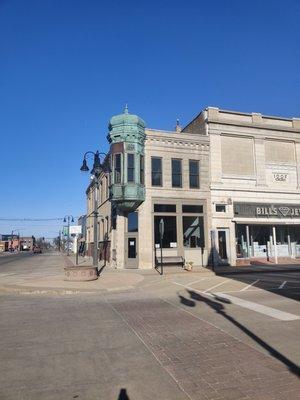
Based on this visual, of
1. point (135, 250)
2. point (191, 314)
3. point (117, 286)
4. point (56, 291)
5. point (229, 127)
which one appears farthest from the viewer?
point (229, 127)

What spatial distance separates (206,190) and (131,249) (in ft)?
22.7

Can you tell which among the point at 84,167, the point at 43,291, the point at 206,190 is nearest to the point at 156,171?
the point at 206,190

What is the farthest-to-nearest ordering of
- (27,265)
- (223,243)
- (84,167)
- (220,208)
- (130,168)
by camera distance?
(27,265) < (220,208) < (223,243) < (130,168) < (84,167)

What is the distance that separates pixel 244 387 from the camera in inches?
202

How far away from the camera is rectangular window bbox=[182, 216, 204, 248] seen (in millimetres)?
27938

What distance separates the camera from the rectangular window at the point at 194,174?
28469 mm

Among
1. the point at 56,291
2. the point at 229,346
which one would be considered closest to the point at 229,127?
the point at 56,291

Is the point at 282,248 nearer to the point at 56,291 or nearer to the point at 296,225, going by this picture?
the point at 296,225

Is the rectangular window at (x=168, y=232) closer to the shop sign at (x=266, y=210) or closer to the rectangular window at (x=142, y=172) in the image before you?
the rectangular window at (x=142, y=172)

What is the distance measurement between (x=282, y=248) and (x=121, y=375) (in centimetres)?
2747

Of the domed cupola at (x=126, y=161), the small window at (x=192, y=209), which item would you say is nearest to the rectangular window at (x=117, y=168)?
the domed cupola at (x=126, y=161)

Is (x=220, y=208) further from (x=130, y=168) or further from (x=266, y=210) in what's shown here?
(x=130, y=168)

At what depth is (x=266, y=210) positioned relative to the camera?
29.9 metres

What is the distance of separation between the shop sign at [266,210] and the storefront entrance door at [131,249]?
7.89 m
